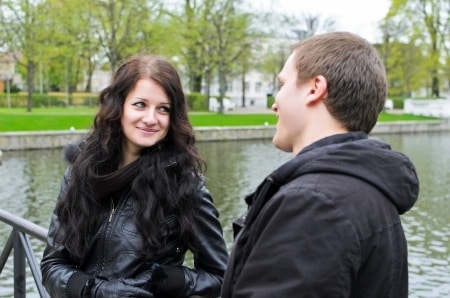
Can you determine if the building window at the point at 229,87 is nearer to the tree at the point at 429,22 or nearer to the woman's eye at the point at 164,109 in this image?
the tree at the point at 429,22

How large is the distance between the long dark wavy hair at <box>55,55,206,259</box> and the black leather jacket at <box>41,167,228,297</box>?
0.04 metres

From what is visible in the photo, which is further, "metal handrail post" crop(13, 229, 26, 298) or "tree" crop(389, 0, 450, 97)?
"tree" crop(389, 0, 450, 97)

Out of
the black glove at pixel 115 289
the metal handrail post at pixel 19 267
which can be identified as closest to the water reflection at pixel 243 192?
the metal handrail post at pixel 19 267

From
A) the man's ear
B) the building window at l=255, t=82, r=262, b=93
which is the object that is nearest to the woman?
the man's ear

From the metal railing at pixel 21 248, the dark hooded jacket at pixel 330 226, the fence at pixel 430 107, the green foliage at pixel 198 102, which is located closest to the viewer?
the dark hooded jacket at pixel 330 226

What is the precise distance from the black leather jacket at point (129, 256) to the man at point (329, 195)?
2.72ft

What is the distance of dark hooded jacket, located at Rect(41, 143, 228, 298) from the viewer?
2334 mm

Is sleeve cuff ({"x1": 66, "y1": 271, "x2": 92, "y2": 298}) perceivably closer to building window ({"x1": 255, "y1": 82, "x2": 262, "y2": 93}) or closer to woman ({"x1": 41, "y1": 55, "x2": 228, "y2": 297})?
woman ({"x1": 41, "y1": 55, "x2": 228, "y2": 297})

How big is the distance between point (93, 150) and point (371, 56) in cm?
136

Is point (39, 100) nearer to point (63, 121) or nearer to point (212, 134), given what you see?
point (63, 121)

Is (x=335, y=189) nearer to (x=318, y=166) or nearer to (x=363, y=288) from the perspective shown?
(x=318, y=166)

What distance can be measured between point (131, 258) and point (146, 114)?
57cm

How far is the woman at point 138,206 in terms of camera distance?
234 cm

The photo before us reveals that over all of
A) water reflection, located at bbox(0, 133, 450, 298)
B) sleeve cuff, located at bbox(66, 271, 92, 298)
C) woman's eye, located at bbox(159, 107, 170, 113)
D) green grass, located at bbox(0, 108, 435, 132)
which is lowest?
water reflection, located at bbox(0, 133, 450, 298)
